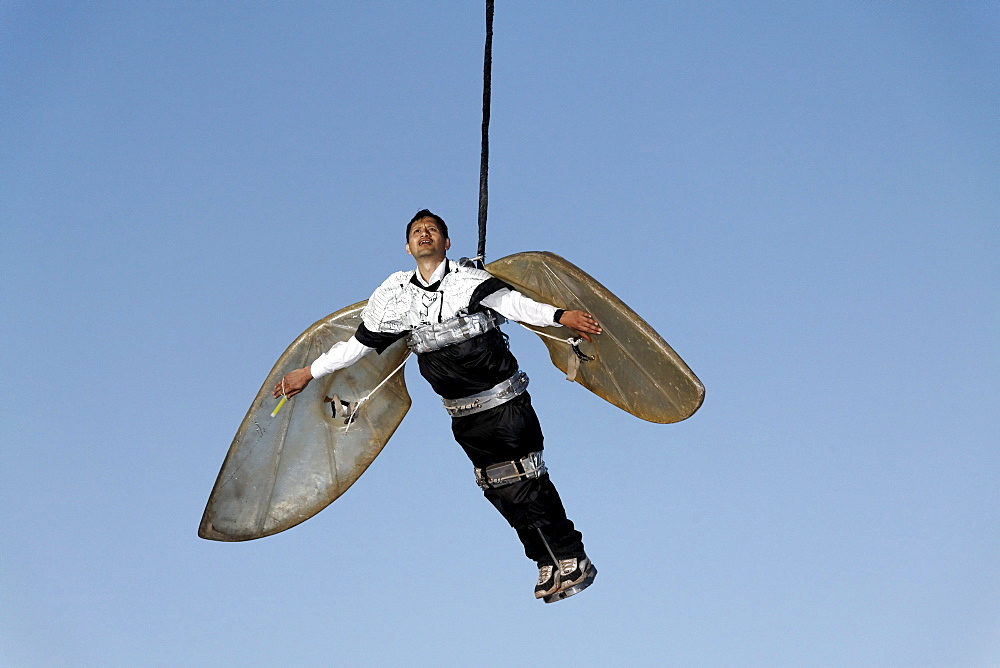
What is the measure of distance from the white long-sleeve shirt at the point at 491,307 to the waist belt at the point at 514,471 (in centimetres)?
57

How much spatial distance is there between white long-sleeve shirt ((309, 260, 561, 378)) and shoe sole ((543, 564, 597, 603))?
105cm

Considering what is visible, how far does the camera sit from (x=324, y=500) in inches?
217

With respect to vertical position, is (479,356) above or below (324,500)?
above

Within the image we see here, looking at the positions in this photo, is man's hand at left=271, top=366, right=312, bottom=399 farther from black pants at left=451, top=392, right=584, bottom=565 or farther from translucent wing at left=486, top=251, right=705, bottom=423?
translucent wing at left=486, top=251, right=705, bottom=423

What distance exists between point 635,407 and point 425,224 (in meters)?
1.13

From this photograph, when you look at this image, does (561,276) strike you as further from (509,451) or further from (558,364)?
(509,451)

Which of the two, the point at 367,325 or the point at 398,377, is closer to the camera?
the point at 367,325

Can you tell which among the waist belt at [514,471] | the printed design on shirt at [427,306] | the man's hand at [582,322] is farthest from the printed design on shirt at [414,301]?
the waist belt at [514,471]

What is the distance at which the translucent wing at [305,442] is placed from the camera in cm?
537

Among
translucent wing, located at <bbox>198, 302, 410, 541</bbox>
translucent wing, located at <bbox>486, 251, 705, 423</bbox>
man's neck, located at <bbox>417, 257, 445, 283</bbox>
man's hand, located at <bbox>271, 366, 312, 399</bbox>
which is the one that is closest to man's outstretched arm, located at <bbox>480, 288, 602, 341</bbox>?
translucent wing, located at <bbox>486, 251, 705, 423</bbox>

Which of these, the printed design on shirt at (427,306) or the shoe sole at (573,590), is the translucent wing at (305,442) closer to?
the printed design on shirt at (427,306)

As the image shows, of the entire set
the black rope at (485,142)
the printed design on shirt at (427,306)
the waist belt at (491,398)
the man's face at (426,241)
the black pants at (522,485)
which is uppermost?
the black rope at (485,142)

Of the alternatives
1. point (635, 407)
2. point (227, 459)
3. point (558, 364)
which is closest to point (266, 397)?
point (227, 459)

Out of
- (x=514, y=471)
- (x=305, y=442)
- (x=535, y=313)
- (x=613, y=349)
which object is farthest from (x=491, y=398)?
(x=305, y=442)
